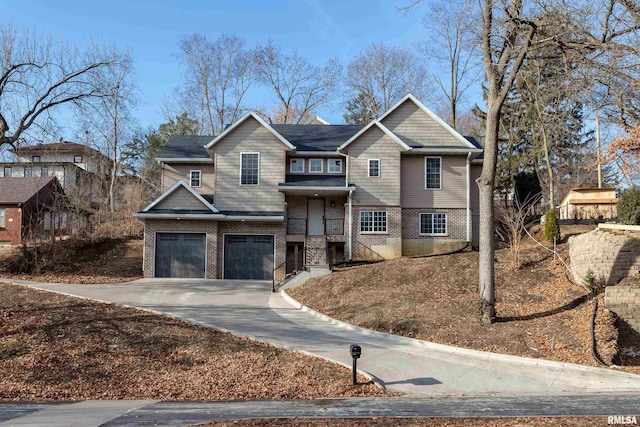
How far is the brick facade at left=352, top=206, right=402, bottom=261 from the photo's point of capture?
2336 centimetres

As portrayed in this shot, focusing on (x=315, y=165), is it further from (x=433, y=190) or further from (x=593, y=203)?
(x=593, y=203)

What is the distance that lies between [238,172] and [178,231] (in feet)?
13.9

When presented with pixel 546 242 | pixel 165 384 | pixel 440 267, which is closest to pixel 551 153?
pixel 546 242

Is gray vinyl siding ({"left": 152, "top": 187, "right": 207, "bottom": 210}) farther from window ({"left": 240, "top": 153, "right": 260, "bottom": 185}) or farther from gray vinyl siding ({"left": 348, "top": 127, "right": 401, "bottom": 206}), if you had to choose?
gray vinyl siding ({"left": 348, "top": 127, "right": 401, "bottom": 206})

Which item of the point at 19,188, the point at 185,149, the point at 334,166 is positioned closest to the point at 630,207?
the point at 334,166

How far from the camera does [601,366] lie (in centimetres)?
1001

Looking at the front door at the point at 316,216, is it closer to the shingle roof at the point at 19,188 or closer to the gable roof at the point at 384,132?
the gable roof at the point at 384,132

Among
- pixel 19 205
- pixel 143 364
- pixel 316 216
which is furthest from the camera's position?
pixel 19 205

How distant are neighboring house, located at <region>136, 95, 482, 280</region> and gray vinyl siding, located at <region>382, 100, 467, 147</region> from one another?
5cm

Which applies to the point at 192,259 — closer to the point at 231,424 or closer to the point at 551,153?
the point at 231,424

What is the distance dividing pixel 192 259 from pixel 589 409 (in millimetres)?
19216

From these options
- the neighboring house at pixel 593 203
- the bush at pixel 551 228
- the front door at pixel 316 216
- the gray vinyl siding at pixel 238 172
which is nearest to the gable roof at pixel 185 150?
the gray vinyl siding at pixel 238 172

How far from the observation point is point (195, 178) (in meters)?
26.0

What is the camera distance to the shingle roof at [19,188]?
106 feet
